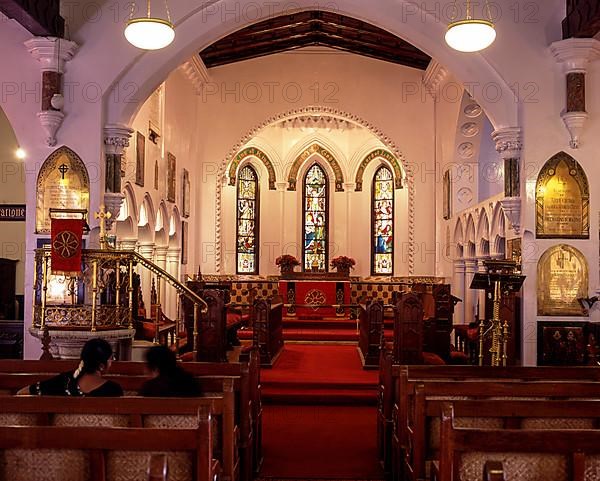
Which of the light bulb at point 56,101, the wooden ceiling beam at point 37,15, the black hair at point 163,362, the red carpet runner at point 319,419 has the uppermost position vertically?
the wooden ceiling beam at point 37,15

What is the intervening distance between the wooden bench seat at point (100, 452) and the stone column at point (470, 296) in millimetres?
12271

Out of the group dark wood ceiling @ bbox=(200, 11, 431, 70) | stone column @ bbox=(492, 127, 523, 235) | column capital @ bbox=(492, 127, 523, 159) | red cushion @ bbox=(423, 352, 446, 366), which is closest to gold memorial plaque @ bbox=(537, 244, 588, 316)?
stone column @ bbox=(492, 127, 523, 235)

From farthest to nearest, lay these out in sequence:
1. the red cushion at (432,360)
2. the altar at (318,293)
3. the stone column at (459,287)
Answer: the altar at (318,293) < the stone column at (459,287) < the red cushion at (432,360)

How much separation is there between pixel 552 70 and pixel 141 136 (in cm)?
679

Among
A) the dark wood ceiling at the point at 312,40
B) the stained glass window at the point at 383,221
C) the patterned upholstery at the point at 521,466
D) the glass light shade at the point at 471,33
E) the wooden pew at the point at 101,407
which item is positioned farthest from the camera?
the stained glass window at the point at 383,221

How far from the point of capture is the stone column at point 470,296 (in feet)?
49.1

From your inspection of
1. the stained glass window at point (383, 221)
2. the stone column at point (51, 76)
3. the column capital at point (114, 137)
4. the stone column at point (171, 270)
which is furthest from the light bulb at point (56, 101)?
the stained glass window at point (383, 221)

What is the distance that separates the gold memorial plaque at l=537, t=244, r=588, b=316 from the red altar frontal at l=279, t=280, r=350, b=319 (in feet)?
29.4

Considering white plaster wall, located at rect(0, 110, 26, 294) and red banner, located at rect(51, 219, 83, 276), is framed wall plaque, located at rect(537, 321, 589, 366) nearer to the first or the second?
red banner, located at rect(51, 219, 83, 276)

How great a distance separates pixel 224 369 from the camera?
19.4 ft

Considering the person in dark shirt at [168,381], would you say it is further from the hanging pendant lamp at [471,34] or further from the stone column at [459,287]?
the stone column at [459,287]

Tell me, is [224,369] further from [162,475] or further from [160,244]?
[160,244]

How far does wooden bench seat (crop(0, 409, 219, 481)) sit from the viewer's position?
3061 millimetres

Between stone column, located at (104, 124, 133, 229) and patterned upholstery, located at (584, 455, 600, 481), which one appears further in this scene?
stone column, located at (104, 124, 133, 229)
